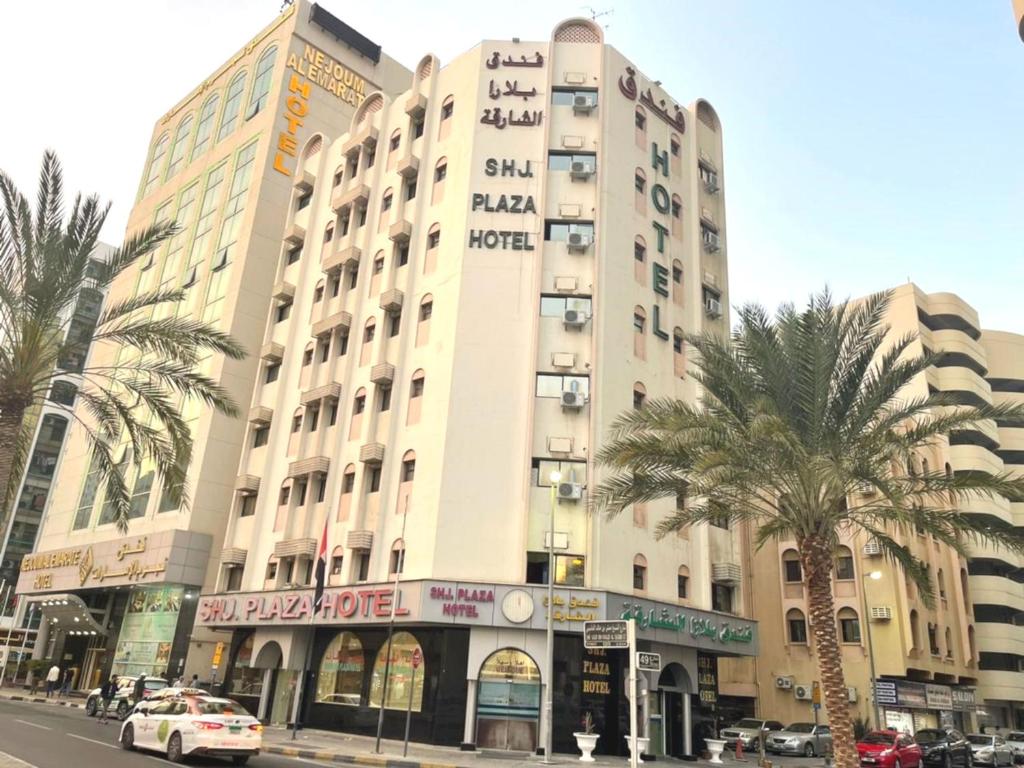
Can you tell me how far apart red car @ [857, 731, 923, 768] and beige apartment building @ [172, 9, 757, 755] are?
5474 mm

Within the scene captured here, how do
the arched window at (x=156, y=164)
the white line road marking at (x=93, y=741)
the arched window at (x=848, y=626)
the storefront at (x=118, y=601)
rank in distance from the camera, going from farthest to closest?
1. the arched window at (x=156, y=164)
2. the arched window at (x=848, y=626)
3. the storefront at (x=118, y=601)
4. the white line road marking at (x=93, y=741)

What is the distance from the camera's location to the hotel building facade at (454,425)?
26.3 m

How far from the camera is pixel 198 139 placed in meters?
54.9

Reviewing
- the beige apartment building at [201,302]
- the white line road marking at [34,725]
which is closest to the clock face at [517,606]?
the white line road marking at [34,725]

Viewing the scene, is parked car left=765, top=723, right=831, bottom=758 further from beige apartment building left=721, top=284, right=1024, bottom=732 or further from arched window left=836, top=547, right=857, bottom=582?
arched window left=836, top=547, right=857, bottom=582

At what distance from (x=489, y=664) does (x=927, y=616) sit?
3413cm

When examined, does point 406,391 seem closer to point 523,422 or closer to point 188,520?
point 523,422

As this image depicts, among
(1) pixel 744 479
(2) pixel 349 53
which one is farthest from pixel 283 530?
(2) pixel 349 53

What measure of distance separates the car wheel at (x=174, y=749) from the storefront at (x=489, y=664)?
20.9 feet

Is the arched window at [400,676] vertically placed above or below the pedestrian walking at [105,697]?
above

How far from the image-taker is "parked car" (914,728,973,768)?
104 ft

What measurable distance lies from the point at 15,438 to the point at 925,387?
54.3 meters

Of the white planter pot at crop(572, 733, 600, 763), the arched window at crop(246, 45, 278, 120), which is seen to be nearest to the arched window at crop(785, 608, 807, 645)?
the white planter pot at crop(572, 733, 600, 763)

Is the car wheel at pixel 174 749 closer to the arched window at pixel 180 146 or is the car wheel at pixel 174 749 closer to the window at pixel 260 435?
the window at pixel 260 435
